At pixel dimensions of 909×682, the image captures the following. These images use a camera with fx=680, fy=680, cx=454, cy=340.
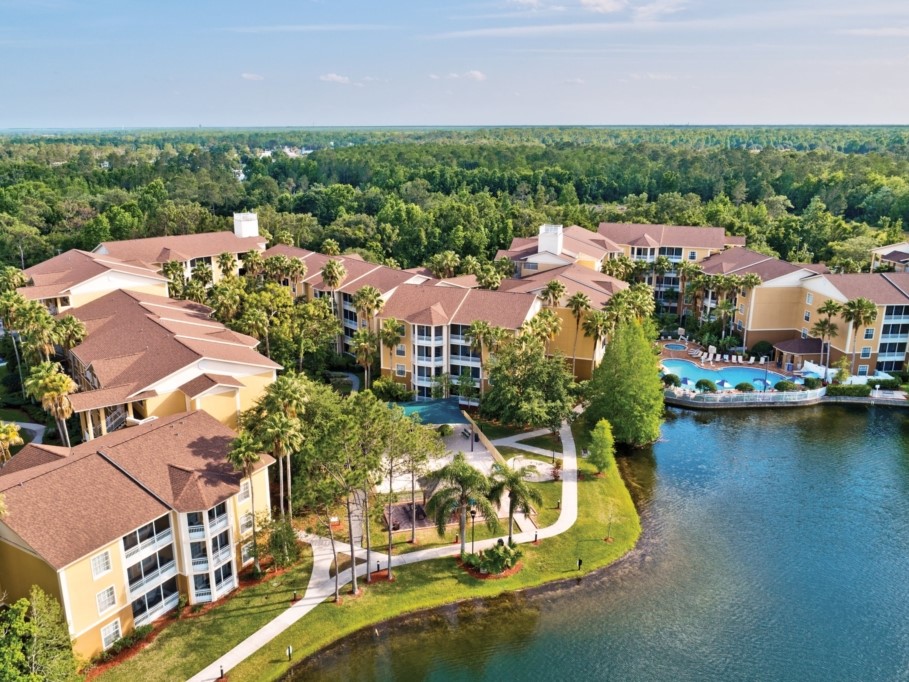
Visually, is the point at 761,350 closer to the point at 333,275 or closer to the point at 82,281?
the point at 333,275

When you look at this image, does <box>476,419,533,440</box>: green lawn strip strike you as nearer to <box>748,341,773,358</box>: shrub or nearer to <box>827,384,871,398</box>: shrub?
<box>827,384,871,398</box>: shrub

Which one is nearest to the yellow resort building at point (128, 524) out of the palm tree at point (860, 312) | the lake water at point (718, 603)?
the lake water at point (718, 603)

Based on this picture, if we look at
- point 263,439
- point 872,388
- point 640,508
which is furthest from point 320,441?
point 872,388

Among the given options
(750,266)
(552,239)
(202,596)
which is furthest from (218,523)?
(750,266)

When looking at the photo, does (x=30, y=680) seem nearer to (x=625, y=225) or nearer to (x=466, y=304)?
(x=466, y=304)

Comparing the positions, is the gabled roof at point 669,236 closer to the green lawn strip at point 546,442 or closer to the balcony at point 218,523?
the green lawn strip at point 546,442

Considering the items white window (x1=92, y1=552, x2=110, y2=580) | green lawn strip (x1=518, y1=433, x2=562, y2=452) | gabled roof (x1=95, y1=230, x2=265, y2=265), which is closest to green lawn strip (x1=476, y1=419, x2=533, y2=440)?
green lawn strip (x1=518, y1=433, x2=562, y2=452)
